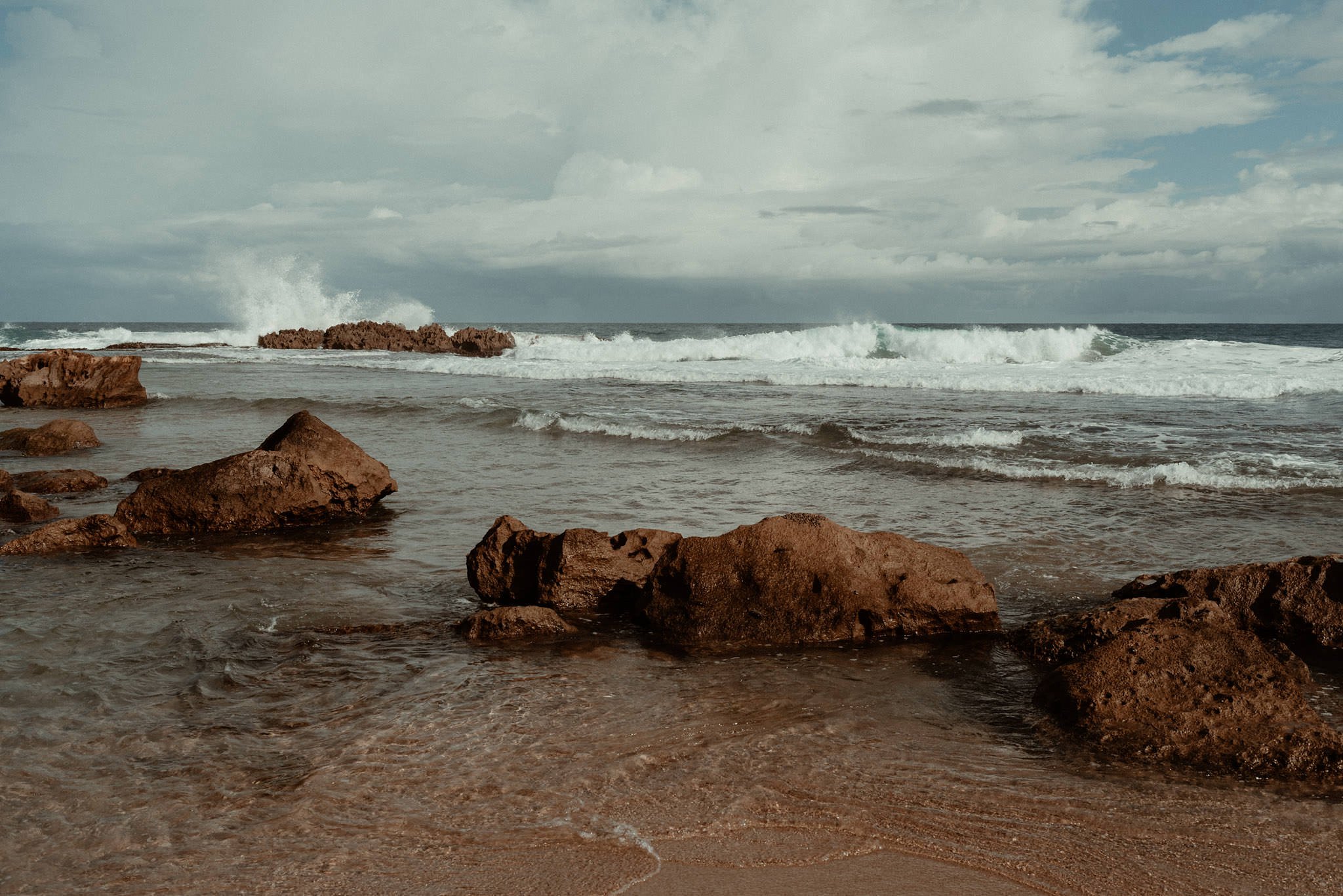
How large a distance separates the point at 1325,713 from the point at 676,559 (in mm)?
3030

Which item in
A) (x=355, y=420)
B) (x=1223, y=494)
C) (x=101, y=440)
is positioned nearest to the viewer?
(x=1223, y=494)

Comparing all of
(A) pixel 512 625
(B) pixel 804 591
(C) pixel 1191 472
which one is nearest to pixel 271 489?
(A) pixel 512 625

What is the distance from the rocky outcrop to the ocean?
3289 centimetres

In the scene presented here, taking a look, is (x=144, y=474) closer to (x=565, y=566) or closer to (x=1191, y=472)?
(x=565, y=566)

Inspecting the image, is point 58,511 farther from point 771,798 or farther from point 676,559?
point 771,798

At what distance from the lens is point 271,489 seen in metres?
7.71

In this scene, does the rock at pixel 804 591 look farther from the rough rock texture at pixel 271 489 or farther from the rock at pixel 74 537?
the rock at pixel 74 537

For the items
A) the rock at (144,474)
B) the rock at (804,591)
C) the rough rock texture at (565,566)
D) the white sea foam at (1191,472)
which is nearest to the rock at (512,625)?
the rough rock texture at (565,566)

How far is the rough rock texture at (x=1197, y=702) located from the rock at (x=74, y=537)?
6192 millimetres

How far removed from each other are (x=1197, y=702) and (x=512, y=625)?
10.3ft

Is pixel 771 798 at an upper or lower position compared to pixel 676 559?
lower

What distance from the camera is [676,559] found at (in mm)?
5285

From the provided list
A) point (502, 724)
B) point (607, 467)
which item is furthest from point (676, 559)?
point (607, 467)

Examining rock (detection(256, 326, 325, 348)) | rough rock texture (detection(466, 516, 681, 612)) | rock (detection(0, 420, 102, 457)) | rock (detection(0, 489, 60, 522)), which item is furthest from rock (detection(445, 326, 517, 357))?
rough rock texture (detection(466, 516, 681, 612))
